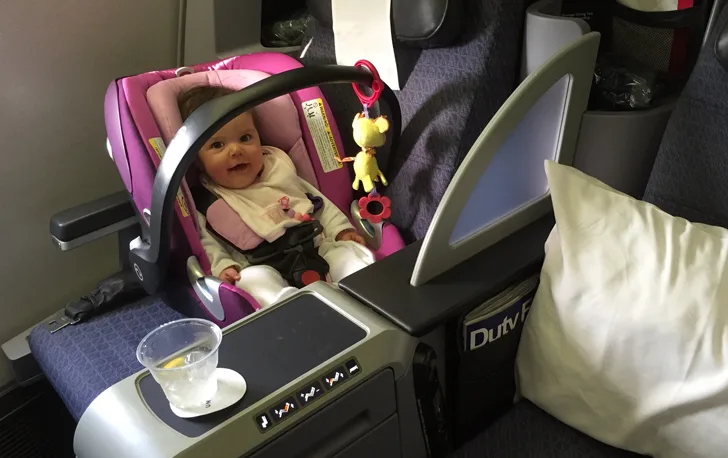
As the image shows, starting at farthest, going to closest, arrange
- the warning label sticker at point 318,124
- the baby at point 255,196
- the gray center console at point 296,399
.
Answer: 1. the warning label sticker at point 318,124
2. the baby at point 255,196
3. the gray center console at point 296,399

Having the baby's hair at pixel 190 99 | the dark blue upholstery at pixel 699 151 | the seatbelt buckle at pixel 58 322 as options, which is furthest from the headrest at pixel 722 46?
the seatbelt buckle at pixel 58 322

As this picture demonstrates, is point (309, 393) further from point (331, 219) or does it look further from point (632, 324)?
point (331, 219)

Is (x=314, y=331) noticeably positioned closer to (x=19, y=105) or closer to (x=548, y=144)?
(x=548, y=144)

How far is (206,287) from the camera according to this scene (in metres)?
1.22

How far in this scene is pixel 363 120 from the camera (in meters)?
1.26

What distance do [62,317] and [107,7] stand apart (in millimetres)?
731

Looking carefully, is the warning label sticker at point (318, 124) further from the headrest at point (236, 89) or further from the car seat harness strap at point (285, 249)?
the car seat harness strap at point (285, 249)

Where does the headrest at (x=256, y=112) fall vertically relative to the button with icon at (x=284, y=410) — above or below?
above

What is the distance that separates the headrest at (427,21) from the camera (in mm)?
1188

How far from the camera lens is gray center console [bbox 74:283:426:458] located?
0.74 metres

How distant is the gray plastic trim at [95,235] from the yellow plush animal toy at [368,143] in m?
0.47

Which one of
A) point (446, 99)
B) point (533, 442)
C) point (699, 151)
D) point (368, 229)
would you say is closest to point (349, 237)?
point (368, 229)

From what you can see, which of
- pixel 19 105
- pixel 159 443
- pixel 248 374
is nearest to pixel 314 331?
pixel 248 374

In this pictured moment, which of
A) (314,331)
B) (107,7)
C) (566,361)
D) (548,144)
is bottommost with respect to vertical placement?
(566,361)
